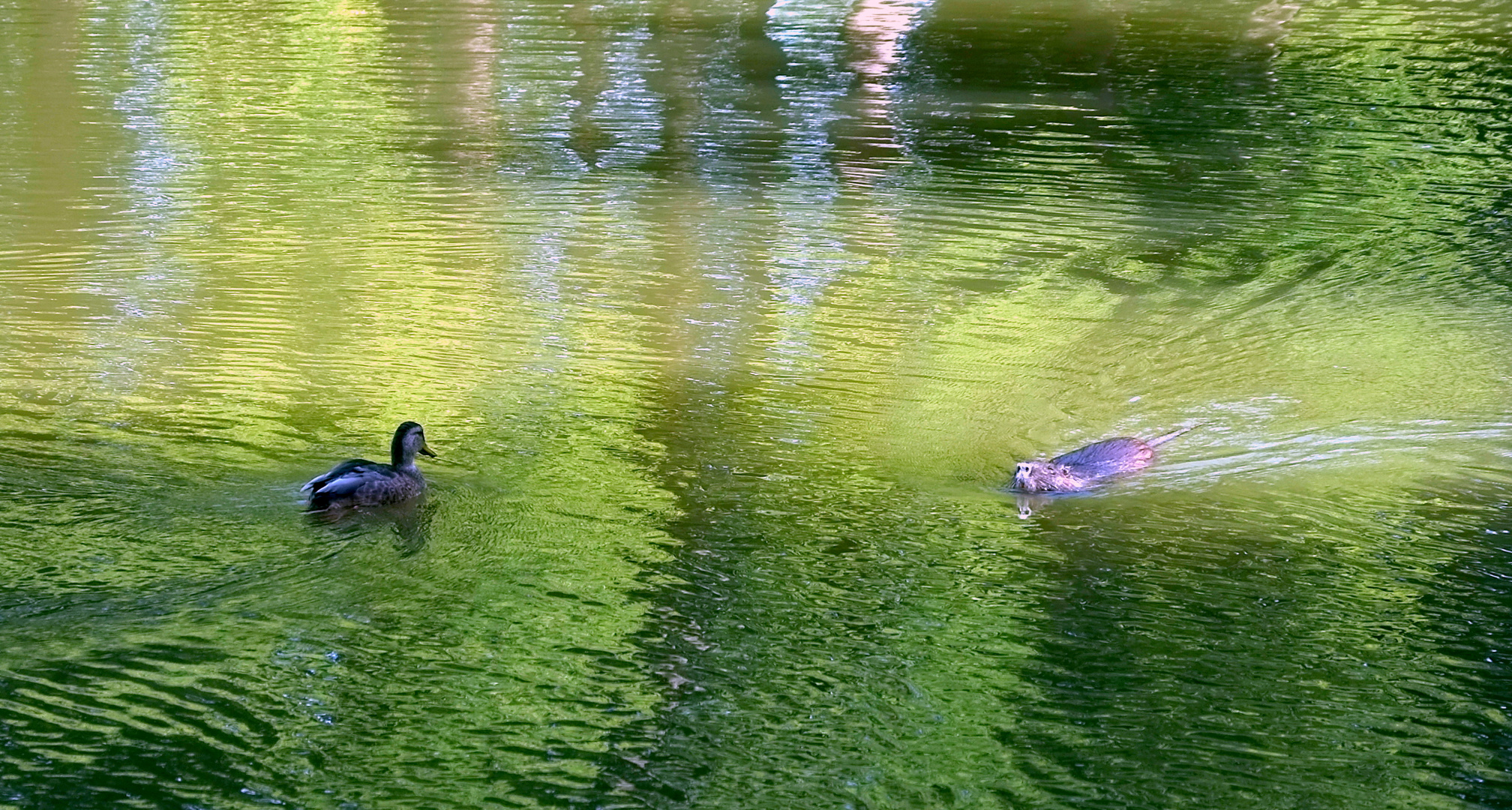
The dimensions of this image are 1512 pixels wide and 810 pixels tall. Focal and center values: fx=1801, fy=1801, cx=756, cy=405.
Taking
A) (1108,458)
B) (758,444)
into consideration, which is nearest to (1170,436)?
(1108,458)

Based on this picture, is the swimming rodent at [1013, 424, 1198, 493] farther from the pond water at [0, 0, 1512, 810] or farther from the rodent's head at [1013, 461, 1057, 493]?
the pond water at [0, 0, 1512, 810]

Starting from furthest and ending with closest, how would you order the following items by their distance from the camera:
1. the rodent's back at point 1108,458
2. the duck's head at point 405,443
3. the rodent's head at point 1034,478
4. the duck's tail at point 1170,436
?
Result: the duck's tail at point 1170,436 → the rodent's back at point 1108,458 → the rodent's head at point 1034,478 → the duck's head at point 405,443

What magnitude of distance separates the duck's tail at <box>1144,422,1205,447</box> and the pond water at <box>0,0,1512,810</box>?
65 mm

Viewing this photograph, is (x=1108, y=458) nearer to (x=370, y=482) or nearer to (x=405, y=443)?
(x=405, y=443)

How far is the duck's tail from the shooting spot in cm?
870

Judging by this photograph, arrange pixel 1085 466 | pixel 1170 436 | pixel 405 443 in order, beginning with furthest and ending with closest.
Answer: pixel 1170 436
pixel 1085 466
pixel 405 443

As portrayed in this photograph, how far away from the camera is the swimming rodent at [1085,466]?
25.9 ft

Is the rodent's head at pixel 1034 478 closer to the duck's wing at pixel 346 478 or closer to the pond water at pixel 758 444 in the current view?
the pond water at pixel 758 444

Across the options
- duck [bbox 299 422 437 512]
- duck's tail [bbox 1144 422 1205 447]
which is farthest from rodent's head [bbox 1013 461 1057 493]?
duck [bbox 299 422 437 512]

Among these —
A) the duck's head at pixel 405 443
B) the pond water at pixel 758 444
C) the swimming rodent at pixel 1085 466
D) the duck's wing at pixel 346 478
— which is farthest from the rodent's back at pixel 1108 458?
the duck's wing at pixel 346 478

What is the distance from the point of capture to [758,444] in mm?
8594

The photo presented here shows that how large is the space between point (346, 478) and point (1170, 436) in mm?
3992

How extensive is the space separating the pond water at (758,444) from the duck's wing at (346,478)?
0.18 m

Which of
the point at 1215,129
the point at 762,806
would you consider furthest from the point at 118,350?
the point at 1215,129
